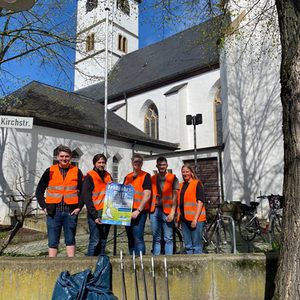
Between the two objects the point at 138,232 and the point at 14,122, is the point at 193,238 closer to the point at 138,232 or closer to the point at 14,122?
the point at 138,232

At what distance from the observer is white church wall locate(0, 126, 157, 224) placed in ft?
40.4

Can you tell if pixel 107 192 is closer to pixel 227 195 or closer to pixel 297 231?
pixel 297 231

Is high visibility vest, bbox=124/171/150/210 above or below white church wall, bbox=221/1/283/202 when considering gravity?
below

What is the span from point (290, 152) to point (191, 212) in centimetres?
212

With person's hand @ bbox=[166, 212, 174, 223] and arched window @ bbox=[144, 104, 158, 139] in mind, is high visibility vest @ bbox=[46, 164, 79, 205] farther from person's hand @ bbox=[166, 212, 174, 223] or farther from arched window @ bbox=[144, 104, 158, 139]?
arched window @ bbox=[144, 104, 158, 139]

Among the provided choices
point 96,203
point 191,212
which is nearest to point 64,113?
point 96,203

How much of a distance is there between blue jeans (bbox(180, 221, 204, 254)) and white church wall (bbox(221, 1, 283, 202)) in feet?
27.6

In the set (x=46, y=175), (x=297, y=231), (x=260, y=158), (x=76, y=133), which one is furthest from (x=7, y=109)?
(x=297, y=231)

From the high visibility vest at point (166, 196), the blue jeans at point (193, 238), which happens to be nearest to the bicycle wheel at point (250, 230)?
the blue jeans at point (193, 238)

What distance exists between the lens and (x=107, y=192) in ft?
14.4

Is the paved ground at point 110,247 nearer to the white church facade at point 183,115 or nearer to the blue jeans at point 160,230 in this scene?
the blue jeans at point 160,230

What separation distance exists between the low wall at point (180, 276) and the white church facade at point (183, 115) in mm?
6700

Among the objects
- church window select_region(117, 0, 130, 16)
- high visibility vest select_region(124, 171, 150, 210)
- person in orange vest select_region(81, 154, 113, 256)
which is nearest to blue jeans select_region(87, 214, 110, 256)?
person in orange vest select_region(81, 154, 113, 256)

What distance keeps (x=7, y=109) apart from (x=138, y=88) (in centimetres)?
1326
